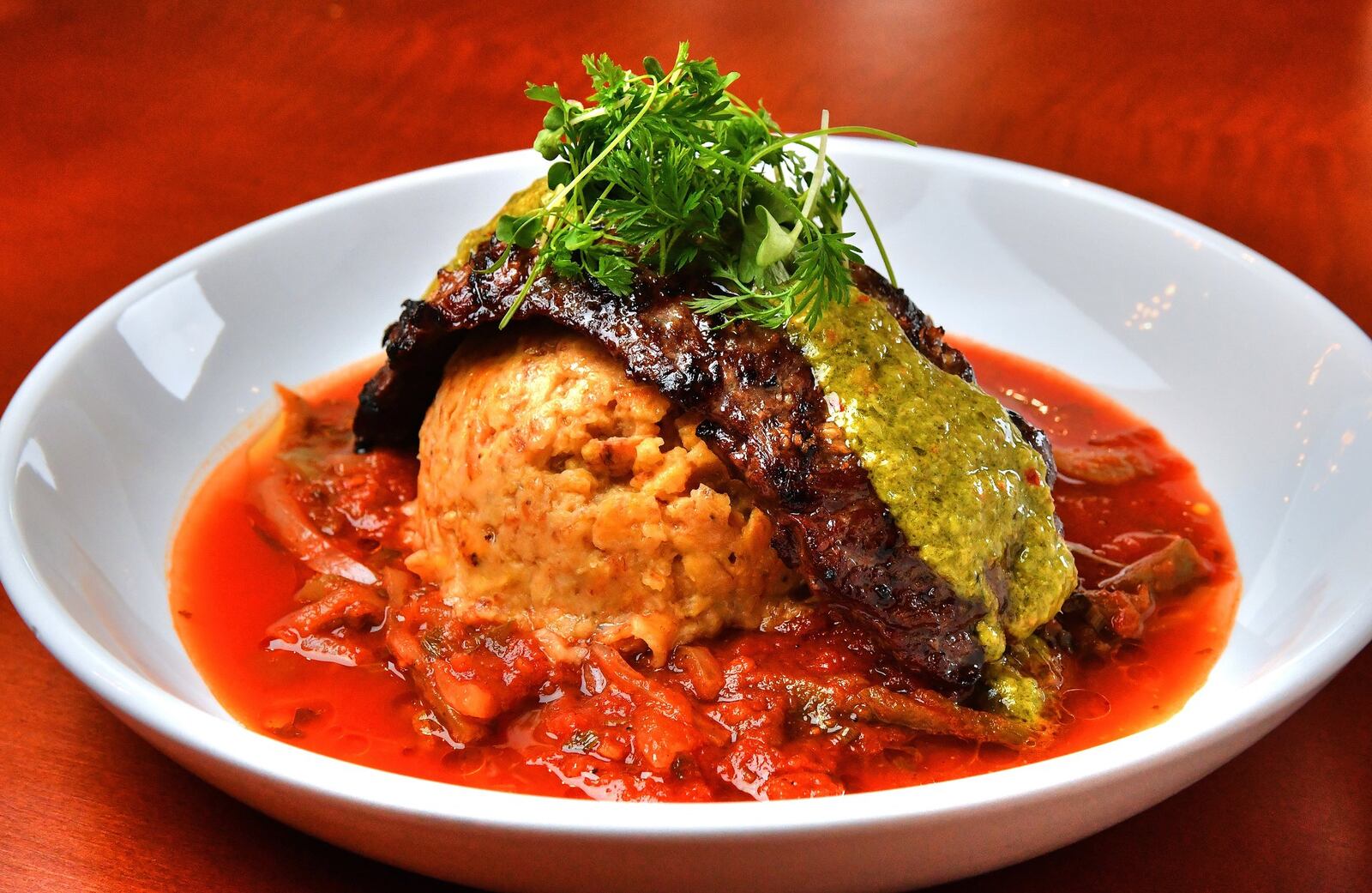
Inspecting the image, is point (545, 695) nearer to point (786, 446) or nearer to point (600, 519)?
point (600, 519)

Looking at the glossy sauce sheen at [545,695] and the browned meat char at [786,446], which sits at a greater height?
the browned meat char at [786,446]

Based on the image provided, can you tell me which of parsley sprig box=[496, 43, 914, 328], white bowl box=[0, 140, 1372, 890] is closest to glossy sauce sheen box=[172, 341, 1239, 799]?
white bowl box=[0, 140, 1372, 890]

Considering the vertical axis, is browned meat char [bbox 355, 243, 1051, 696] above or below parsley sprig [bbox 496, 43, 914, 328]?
below

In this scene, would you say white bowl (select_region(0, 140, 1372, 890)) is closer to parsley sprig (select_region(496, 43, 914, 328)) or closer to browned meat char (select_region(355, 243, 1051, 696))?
browned meat char (select_region(355, 243, 1051, 696))

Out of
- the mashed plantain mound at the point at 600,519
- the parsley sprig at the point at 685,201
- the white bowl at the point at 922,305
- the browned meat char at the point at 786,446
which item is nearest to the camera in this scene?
the white bowl at the point at 922,305

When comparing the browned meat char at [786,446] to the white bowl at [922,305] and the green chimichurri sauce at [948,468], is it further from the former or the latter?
the white bowl at [922,305]

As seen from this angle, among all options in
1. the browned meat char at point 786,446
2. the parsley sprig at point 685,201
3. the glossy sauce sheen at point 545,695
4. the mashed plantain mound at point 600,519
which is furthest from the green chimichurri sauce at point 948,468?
the mashed plantain mound at point 600,519

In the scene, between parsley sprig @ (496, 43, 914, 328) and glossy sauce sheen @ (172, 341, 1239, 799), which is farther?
parsley sprig @ (496, 43, 914, 328)
